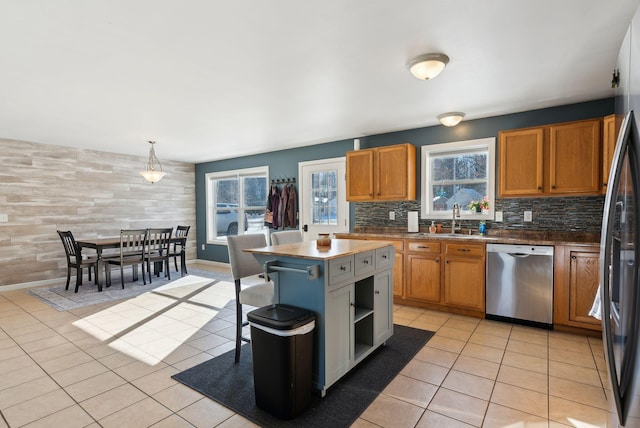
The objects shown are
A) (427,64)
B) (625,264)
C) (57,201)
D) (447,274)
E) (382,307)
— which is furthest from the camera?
(57,201)

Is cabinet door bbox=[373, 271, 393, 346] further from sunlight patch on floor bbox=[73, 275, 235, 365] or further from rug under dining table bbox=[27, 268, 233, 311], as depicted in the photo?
rug under dining table bbox=[27, 268, 233, 311]

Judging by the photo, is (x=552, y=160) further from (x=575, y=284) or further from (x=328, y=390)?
(x=328, y=390)

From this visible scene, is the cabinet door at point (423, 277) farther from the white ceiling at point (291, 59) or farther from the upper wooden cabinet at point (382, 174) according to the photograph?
the white ceiling at point (291, 59)

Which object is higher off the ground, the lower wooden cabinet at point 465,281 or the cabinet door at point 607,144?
the cabinet door at point 607,144

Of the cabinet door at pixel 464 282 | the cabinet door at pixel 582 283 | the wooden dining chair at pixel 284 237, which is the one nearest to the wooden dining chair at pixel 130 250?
the wooden dining chair at pixel 284 237

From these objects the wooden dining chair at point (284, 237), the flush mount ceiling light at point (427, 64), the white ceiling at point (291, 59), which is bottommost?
the wooden dining chair at point (284, 237)

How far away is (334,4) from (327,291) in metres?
1.72

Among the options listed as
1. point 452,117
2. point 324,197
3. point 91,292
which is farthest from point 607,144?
point 91,292

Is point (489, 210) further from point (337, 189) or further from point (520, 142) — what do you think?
point (337, 189)

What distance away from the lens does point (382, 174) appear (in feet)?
14.9

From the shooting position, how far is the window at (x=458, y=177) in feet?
13.3

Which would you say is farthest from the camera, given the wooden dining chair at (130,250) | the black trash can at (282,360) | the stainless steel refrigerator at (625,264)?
the wooden dining chair at (130,250)

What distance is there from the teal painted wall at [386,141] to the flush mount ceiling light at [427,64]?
1.84m

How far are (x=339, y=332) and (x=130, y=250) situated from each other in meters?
4.59
